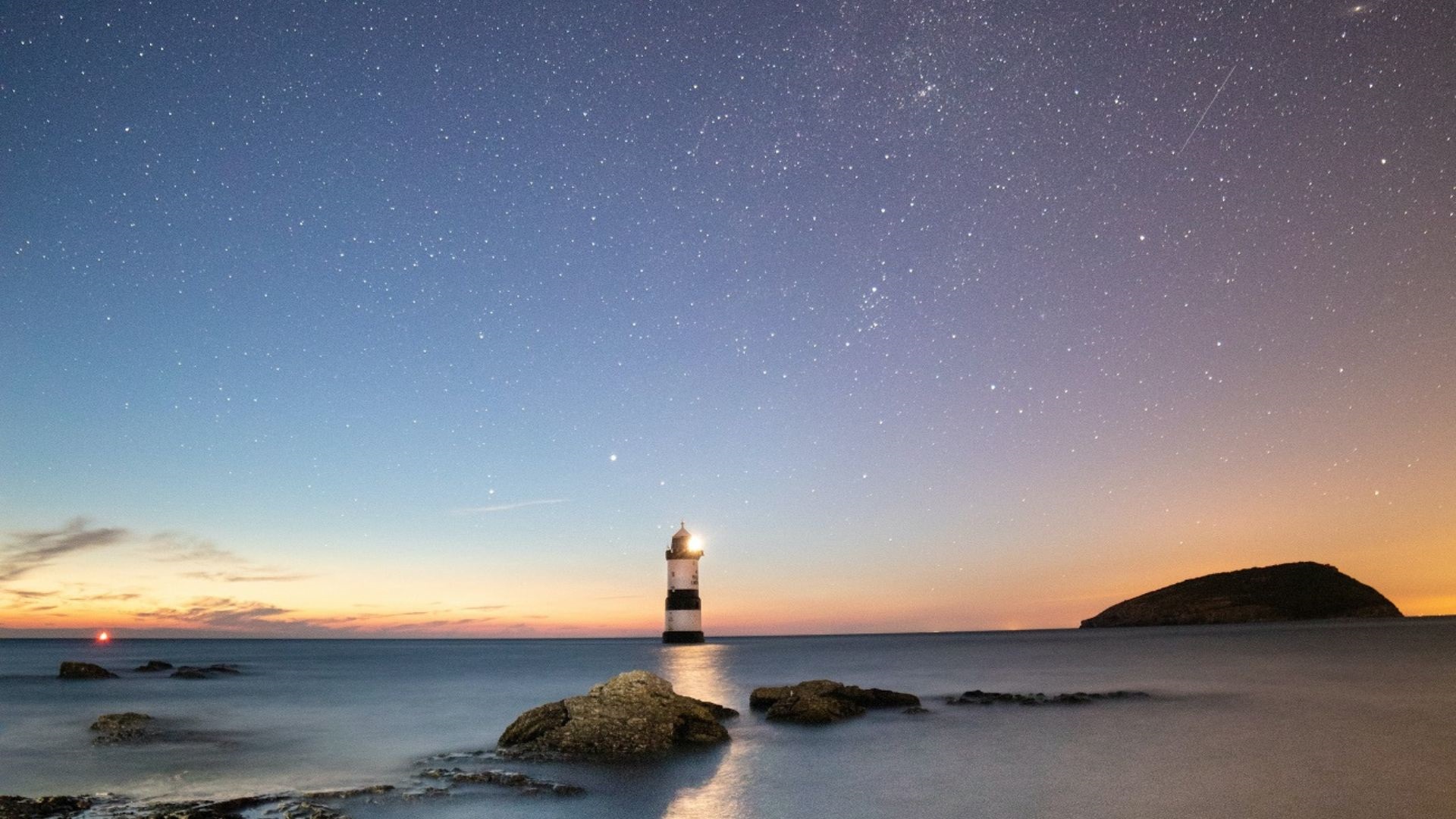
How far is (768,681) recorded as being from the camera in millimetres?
46719

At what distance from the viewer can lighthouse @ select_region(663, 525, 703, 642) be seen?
2387 inches

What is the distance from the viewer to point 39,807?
11797 millimetres

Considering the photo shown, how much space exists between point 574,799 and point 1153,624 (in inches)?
7760

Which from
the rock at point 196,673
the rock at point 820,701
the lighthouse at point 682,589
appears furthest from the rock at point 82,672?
the rock at point 820,701

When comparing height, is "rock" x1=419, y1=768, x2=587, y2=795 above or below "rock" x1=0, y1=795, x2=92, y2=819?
below

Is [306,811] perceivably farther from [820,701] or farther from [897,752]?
[820,701]

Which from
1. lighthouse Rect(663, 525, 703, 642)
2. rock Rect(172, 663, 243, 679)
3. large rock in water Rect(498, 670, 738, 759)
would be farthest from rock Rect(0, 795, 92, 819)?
lighthouse Rect(663, 525, 703, 642)

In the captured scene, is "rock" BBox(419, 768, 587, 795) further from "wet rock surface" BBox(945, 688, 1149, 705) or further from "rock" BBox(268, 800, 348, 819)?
"wet rock surface" BBox(945, 688, 1149, 705)

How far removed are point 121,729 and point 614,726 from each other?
1458 centimetres

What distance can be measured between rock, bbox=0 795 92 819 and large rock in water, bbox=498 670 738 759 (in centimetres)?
701

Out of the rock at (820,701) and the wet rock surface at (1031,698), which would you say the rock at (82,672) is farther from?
the wet rock surface at (1031,698)

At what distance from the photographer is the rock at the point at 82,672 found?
47438 millimetres

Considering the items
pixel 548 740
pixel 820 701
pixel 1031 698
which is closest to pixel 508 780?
pixel 548 740

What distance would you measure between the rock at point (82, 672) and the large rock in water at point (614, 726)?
42.5 m
